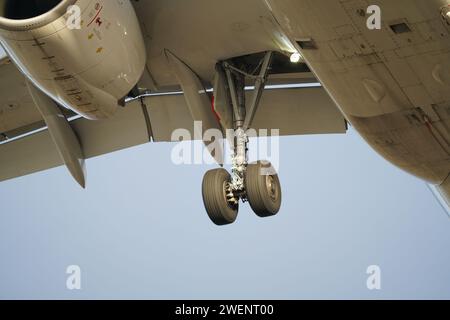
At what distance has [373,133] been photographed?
890cm

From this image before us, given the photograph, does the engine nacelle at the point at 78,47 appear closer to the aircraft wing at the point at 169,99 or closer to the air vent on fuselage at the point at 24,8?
the air vent on fuselage at the point at 24,8

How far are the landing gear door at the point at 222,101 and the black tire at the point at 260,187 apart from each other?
0.60 m

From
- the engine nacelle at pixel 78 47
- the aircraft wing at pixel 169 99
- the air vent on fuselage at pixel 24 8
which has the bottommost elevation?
the engine nacelle at pixel 78 47

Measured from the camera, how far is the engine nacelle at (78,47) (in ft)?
27.9

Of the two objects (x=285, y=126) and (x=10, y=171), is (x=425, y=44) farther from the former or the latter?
(x=10, y=171)

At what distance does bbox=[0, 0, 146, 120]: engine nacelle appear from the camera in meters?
8.52

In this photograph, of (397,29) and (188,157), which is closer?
(397,29)

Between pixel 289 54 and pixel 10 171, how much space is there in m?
4.11

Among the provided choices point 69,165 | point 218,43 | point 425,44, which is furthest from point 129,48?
point 425,44

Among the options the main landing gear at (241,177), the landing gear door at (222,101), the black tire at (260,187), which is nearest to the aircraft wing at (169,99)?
the landing gear door at (222,101)

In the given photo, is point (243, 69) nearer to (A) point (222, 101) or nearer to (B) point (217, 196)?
(A) point (222, 101)

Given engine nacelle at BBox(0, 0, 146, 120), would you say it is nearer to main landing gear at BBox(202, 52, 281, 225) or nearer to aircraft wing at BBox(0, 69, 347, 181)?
main landing gear at BBox(202, 52, 281, 225)

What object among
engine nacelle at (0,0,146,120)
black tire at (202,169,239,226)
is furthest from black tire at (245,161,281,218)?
engine nacelle at (0,0,146,120)

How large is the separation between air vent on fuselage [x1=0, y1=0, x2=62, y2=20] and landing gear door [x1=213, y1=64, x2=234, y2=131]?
8.37ft
